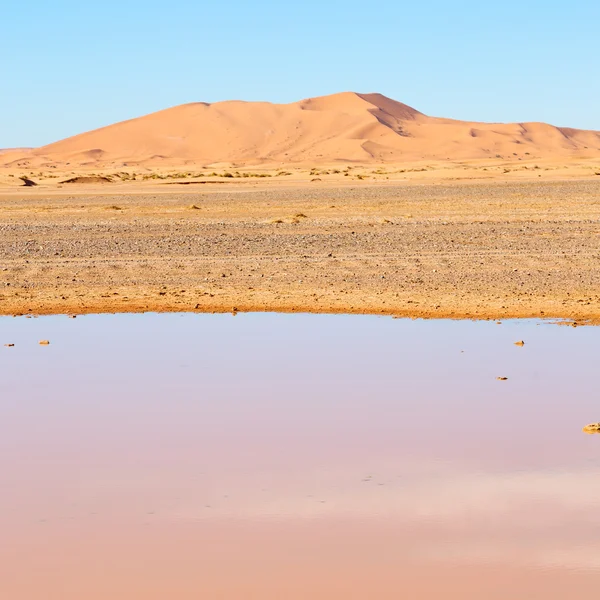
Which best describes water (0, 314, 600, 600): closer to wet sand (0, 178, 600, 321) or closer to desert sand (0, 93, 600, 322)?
wet sand (0, 178, 600, 321)

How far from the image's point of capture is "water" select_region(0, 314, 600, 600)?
5.71 metres

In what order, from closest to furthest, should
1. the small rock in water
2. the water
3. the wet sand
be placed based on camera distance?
Answer: the water → the small rock in water → the wet sand

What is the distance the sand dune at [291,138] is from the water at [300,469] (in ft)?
390

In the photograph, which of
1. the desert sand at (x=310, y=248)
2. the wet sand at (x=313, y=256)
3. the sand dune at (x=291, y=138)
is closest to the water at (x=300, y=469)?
the wet sand at (x=313, y=256)

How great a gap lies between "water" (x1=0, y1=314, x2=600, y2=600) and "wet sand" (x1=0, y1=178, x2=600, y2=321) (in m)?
3.23

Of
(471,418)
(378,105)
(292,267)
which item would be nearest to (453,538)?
(471,418)

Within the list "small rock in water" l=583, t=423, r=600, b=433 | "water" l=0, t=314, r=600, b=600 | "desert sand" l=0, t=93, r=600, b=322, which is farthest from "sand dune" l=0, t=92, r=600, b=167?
"small rock in water" l=583, t=423, r=600, b=433

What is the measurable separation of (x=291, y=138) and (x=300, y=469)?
151 metres

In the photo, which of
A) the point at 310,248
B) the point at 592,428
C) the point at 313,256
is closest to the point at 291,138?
the point at 310,248

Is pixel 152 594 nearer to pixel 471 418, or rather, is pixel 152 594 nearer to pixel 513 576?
pixel 513 576

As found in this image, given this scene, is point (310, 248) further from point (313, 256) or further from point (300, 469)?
point (300, 469)

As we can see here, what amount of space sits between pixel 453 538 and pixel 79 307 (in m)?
10.6

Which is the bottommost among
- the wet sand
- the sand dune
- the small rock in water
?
the small rock in water

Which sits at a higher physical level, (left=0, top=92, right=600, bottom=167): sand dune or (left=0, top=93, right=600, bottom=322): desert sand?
(left=0, top=92, right=600, bottom=167): sand dune
